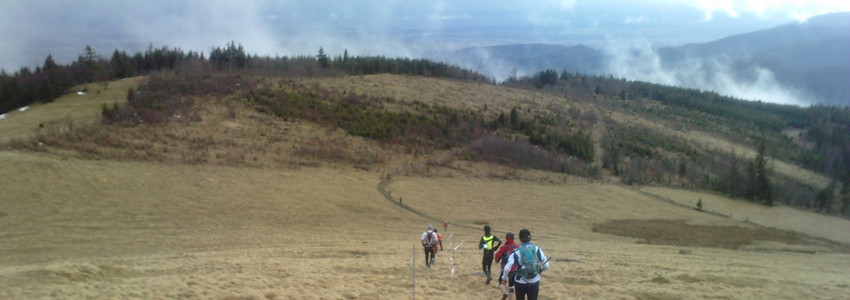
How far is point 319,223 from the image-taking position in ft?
70.7

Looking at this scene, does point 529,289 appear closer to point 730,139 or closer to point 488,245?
point 488,245

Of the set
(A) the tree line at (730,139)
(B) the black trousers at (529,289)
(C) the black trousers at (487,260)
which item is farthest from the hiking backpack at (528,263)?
(A) the tree line at (730,139)

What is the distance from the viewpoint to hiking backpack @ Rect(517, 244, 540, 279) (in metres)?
7.80

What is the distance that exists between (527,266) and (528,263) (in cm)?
5

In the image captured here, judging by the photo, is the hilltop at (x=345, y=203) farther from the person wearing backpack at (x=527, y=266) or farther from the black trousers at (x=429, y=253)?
the person wearing backpack at (x=527, y=266)

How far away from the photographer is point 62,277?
36.4 feet

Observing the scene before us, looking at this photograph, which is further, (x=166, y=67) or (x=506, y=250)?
(x=166, y=67)

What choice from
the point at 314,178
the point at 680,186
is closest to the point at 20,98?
the point at 314,178

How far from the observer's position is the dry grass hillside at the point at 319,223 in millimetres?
11562

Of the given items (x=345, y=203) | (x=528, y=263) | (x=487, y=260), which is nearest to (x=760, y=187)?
(x=345, y=203)

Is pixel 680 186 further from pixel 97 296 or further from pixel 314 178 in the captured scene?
pixel 97 296

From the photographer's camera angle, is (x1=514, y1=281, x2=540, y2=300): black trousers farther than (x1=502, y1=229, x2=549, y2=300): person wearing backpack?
Yes

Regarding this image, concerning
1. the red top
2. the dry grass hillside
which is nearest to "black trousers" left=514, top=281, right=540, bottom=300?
the red top

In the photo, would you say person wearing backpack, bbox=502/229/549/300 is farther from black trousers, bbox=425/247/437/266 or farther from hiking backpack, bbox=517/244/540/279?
black trousers, bbox=425/247/437/266
